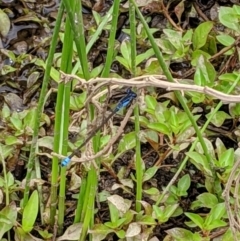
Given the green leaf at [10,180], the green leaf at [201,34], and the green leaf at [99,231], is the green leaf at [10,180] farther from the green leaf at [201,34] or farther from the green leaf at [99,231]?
the green leaf at [201,34]

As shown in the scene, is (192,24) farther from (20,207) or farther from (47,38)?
(20,207)

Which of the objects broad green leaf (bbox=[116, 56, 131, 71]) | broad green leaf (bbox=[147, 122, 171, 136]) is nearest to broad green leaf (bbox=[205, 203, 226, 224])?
broad green leaf (bbox=[147, 122, 171, 136])

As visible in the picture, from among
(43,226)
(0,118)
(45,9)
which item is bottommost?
(43,226)

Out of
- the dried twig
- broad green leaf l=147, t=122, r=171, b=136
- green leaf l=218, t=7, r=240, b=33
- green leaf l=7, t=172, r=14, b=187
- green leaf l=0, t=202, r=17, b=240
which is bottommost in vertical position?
green leaf l=0, t=202, r=17, b=240

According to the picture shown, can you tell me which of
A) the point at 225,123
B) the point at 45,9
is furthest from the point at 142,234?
the point at 45,9

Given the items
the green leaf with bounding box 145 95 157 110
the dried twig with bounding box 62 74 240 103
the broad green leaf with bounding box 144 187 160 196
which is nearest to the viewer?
the dried twig with bounding box 62 74 240 103

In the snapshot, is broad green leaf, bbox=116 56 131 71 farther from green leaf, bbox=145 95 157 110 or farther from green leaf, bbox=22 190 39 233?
green leaf, bbox=22 190 39 233

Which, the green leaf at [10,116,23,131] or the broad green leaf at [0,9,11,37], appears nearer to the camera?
the green leaf at [10,116,23,131]

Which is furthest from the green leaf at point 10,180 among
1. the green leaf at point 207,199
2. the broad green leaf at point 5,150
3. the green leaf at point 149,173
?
the green leaf at point 207,199
